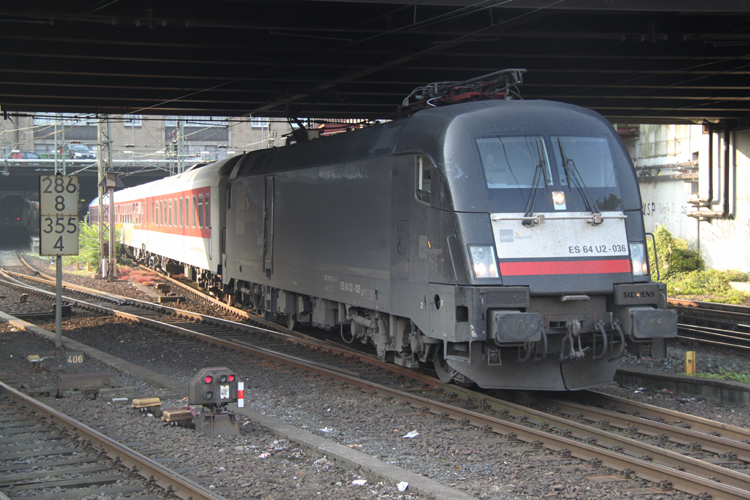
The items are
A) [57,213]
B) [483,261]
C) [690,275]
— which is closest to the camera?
[483,261]

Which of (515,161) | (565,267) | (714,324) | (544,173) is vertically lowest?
(714,324)

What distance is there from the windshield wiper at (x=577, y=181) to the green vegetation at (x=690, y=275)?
46.5 feet

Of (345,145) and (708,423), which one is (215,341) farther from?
(708,423)

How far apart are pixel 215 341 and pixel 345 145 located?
497cm

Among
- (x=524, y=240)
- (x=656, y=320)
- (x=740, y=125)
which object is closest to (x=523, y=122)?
(x=524, y=240)

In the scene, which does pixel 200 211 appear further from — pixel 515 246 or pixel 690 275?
pixel 690 275

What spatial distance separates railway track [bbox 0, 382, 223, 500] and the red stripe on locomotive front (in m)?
3.95

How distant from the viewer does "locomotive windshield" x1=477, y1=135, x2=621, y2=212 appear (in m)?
8.23

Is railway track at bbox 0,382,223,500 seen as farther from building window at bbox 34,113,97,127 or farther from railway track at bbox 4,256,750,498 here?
building window at bbox 34,113,97,127

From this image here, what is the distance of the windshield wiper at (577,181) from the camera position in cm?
832

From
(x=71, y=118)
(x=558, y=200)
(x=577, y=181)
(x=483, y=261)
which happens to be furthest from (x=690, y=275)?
(x=71, y=118)

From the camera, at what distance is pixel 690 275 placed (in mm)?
23797

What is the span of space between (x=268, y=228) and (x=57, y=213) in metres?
3.76

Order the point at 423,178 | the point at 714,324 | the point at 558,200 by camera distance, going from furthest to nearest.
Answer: the point at 714,324
the point at 423,178
the point at 558,200
